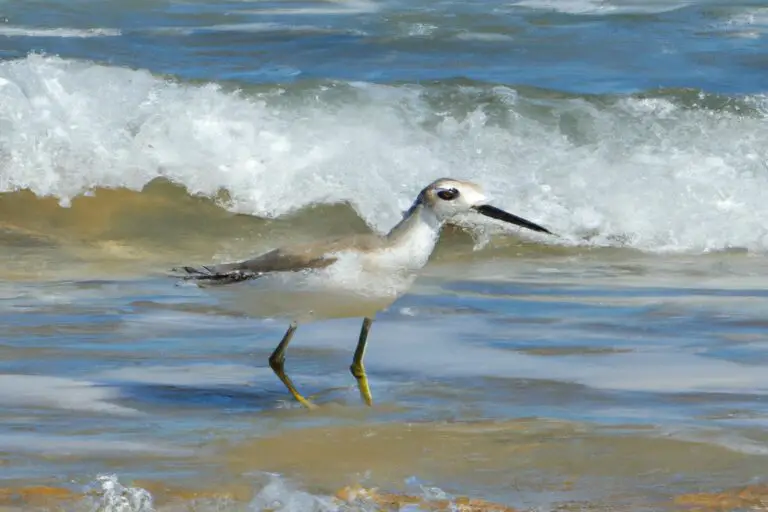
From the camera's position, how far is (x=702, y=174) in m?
11.2

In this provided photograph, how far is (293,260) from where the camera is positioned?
18.7 ft

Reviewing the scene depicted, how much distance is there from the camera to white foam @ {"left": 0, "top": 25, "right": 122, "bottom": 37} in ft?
49.2

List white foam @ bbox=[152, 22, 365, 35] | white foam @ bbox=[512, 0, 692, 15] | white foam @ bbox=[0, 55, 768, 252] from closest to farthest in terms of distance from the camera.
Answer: white foam @ bbox=[0, 55, 768, 252] → white foam @ bbox=[152, 22, 365, 35] → white foam @ bbox=[512, 0, 692, 15]

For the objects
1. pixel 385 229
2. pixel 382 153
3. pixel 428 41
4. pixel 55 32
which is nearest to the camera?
pixel 385 229

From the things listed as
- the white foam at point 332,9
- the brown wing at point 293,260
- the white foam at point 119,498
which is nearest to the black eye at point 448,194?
the brown wing at point 293,260

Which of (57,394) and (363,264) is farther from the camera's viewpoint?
(57,394)

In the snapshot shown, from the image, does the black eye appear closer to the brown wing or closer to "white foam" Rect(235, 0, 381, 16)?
the brown wing

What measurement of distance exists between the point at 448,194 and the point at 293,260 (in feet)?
1.98

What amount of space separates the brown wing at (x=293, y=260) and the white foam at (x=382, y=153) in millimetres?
4357

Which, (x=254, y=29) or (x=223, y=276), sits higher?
(x=254, y=29)

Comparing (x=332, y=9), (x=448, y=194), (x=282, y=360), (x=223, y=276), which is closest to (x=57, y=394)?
(x=223, y=276)

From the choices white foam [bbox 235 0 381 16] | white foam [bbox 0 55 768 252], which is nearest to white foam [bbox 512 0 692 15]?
white foam [bbox 235 0 381 16]

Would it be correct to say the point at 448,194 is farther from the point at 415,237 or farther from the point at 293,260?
the point at 293,260

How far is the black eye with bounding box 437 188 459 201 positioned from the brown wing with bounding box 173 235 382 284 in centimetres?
27
